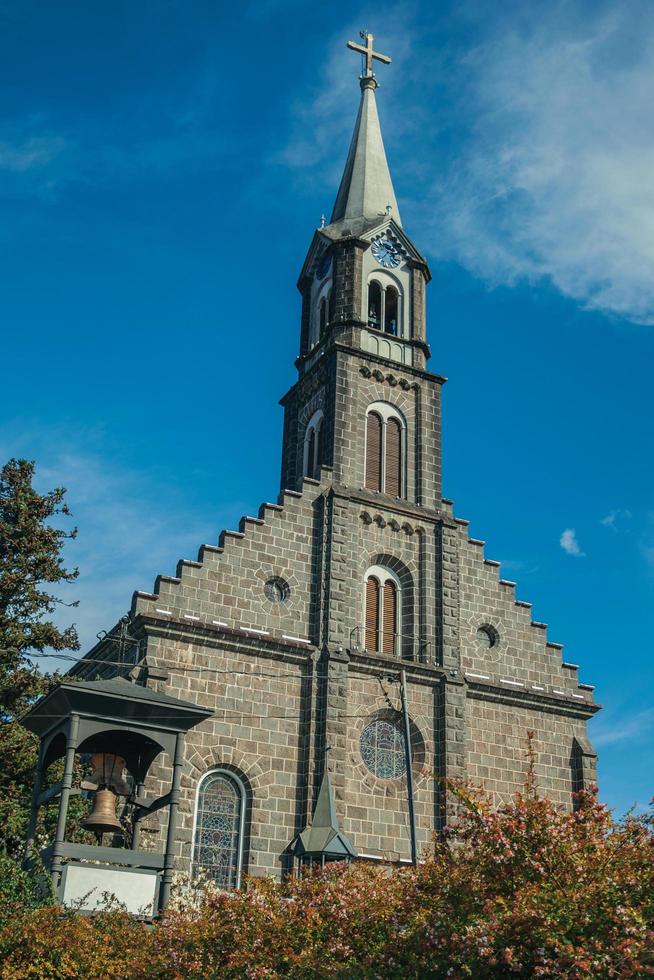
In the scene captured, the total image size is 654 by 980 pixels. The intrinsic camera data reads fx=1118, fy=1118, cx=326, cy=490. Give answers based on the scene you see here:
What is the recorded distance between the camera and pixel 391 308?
43.8 meters

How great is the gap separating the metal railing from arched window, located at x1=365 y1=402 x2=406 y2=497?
17.1 feet

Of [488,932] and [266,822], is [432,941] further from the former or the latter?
[266,822]

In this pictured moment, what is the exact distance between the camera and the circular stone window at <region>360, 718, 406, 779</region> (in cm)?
3494

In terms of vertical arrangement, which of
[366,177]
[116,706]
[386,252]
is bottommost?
[116,706]

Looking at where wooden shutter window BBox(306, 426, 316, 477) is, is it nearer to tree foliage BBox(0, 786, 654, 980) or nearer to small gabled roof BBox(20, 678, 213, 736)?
small gabled roof BBox(20, 678, 213, 736)

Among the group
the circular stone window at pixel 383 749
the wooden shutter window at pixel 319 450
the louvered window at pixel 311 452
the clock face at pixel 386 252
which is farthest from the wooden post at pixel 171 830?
the clock face at pixel 386 252

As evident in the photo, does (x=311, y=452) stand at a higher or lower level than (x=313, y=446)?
lower

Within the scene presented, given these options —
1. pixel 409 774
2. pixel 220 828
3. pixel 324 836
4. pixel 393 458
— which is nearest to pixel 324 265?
pixel 393 458

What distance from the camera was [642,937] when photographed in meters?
12.8

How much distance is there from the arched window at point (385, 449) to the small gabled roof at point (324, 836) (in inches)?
440

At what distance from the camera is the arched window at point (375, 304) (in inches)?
1688

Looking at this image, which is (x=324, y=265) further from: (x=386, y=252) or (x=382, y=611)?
(x=382, y=611)

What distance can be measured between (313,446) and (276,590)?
7.44 m

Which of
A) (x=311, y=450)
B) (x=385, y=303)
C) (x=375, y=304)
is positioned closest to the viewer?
(x=311, y=450)
